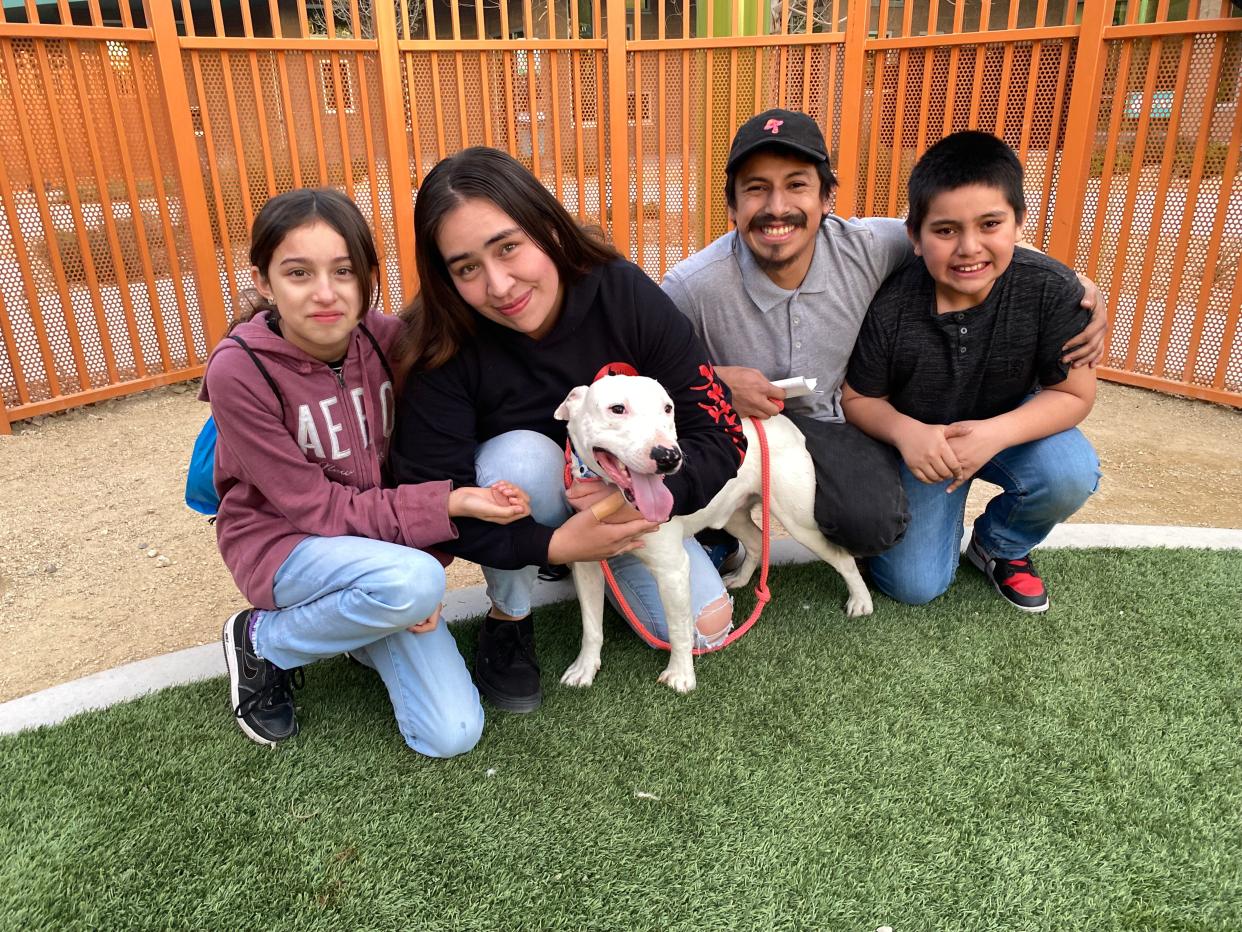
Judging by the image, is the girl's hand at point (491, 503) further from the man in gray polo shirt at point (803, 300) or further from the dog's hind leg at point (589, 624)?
the man in gray polo shirt at point (803, 300)

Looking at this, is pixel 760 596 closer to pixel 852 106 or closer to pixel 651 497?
pixel 651 497

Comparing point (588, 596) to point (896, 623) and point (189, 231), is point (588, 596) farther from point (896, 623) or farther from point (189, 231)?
point (189, 231)

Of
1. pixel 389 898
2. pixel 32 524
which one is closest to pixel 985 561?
pixel 389 898

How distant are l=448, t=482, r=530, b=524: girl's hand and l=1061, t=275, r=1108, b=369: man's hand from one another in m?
1.93

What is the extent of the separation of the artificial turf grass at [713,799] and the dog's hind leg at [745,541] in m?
0.48

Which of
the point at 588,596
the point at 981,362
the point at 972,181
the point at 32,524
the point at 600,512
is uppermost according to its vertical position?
the point at 972,181

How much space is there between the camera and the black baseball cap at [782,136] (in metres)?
2.77

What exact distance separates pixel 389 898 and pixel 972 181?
266 cm

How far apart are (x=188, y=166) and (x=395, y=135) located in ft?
4.47

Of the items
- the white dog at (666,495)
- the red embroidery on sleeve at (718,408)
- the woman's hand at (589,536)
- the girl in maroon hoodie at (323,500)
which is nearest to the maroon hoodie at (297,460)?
the girl in maroon hoodie at (323,500)

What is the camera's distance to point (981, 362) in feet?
9.78

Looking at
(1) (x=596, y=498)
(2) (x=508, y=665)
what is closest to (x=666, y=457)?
(1) (x=596, y=498)

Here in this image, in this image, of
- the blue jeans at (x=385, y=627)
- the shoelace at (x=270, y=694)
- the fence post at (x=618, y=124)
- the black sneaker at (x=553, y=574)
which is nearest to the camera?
the blue jeans at (x=385, y=627)

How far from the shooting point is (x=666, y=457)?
2.15 meters
